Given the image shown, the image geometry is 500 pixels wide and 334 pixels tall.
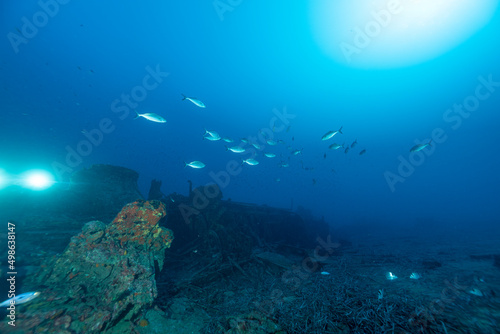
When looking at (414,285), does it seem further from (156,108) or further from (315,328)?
(156,108)

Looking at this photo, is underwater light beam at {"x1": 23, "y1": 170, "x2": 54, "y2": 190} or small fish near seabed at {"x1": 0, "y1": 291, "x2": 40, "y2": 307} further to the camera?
underwater light beam at {"x1": 23, "y1": 170, "x2": 54, "y2": 190}

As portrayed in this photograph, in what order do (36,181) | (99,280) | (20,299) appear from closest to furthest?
(20,299), (99,280), (36,181)

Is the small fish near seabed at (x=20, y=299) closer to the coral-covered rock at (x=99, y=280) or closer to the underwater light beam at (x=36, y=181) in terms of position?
the coral-covered rock at (x=99, y=280)

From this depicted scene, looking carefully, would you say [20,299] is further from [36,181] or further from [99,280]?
[36,181]

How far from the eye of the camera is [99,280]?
14.1 feet

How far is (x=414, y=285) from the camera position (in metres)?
6.16

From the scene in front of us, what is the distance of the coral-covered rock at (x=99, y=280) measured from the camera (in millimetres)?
3315

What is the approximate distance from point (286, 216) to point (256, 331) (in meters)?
12.5

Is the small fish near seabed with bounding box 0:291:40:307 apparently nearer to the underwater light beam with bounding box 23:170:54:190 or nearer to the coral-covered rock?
the coral-covered rock

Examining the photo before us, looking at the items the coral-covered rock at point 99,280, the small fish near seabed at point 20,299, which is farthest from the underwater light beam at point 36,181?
the small fish near seabed at point 20,299

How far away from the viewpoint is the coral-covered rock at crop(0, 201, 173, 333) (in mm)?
3315

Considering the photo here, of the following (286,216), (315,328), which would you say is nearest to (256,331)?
(315,328)

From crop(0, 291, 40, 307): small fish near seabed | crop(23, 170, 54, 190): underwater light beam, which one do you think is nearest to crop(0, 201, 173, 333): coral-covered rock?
crop(0, 291, 40, 307): small fish near seabed

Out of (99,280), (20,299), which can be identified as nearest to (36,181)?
(99,280)
